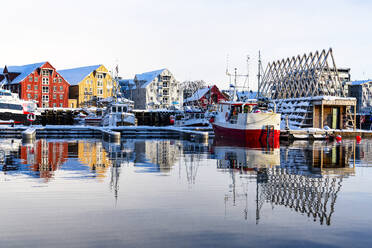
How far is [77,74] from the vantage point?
10988cm

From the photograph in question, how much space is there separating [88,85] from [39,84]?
10928mm

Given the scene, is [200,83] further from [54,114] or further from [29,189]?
[29,189]

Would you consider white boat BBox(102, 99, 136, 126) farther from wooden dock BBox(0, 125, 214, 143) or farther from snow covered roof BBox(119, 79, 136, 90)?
snow covered roof BBox(119, 79, 136, 90)

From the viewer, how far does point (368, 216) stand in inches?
479

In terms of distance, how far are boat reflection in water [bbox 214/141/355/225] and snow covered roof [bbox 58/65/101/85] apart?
84.0 metres

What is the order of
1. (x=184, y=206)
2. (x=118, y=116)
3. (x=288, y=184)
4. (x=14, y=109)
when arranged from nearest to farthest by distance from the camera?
1. (x=184, y=206)
2. (x=288, y=184)
3. (x=118, y=116)
4. (x=14, y=109)

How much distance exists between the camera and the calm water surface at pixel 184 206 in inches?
390

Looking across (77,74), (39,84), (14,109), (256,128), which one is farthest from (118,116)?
(77,74)

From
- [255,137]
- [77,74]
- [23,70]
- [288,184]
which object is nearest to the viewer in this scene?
[288,184]

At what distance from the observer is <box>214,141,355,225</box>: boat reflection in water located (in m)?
13.3

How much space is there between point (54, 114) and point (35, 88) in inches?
602

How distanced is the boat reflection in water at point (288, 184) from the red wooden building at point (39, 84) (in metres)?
80.1

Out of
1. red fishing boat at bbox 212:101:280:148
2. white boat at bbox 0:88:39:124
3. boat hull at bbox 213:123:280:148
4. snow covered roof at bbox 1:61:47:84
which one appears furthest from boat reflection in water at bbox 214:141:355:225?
snow covered roof at bbox 1:61:47:84

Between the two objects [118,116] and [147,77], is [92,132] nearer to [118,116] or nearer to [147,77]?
[118,116]
